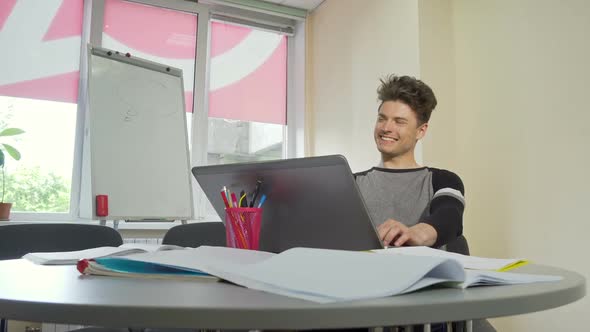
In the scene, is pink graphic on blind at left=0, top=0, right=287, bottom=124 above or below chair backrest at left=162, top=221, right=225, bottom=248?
above

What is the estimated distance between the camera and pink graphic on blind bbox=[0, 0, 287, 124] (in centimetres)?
→ 319

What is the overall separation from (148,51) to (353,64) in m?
1.52

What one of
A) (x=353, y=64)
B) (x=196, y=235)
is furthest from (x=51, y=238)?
(x=353, y=64)

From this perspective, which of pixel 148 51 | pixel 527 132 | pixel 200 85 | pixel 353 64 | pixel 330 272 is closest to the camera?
pixel 330 272

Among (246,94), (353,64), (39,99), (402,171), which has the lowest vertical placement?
(402,171)

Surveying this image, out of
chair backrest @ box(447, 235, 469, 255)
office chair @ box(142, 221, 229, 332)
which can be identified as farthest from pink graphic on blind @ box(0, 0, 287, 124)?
chair backrest @ box(447, 235, 469, 255)

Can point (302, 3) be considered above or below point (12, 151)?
above

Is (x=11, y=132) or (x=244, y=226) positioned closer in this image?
(x=244, y=226)

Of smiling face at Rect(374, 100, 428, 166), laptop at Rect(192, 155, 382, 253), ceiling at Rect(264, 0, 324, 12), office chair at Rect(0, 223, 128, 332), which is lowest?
office chair at Rect(0, 223, 128, 332)

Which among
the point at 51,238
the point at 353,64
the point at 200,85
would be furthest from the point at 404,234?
the point at 200,85

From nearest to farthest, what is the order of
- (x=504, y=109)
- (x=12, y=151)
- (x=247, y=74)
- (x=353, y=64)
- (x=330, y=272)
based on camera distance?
(x=330, y=272) < (x=504, y=109) < (x=12, y=151) < (x=353, y=64) < (x=247, y=74)

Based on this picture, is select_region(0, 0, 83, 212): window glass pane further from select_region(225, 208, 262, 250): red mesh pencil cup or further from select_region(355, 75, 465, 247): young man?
select_region(225, 208, 262, 250): red mesh pencil cup

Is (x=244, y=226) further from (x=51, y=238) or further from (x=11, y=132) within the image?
(x=11, y=132)

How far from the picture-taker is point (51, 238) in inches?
66.4
